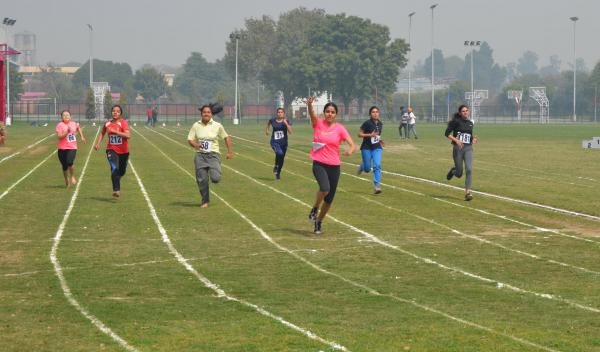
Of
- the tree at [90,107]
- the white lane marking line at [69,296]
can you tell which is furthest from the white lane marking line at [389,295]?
the tree at [90,107]

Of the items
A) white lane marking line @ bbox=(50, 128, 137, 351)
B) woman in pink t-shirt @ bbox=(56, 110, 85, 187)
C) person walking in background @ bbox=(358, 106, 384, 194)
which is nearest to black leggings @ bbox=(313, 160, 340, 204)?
white lane marking line @ bbox=(50, 128, 137, 351)

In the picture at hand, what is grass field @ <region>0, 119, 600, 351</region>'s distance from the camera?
8789 mm

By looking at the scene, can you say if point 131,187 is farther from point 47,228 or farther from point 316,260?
point 316,260

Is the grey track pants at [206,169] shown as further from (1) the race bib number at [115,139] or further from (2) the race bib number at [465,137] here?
(2) the race bib number at [465,137]

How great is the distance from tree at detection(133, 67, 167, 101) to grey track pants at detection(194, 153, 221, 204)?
574 ft

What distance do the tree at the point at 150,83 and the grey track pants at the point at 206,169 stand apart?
175 m

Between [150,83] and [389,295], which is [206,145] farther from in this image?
[150,83]

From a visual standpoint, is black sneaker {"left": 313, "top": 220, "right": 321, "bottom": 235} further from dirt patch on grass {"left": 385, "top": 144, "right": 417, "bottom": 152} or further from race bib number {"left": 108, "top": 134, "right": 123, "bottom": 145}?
dirt patch on grass {"left": 385, "top": 144, "right": 417, "bottom": 152}

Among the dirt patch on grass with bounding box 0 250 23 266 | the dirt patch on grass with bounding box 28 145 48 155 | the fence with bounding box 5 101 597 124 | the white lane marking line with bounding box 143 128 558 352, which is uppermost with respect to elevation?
the fence with bounding box 5 101 597 124

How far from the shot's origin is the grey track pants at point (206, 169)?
63.5 feet

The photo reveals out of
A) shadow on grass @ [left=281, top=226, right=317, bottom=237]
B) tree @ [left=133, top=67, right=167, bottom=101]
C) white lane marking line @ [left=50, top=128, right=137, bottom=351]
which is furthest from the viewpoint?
tree @ [left=133, top=67, right=167, bottom=101]

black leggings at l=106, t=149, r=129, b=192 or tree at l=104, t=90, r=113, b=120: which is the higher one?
tree at l=104, t=90, r=113, b=120

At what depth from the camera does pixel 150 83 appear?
19262 cm

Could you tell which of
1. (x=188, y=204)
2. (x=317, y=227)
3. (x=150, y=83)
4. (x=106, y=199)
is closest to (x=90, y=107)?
(x=150, y=83)
